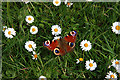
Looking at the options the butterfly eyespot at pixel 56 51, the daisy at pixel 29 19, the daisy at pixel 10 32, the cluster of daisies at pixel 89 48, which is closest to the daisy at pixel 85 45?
the cluster of daisies at pixel 89 48

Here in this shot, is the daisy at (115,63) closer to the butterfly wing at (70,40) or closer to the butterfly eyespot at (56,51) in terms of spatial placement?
the butterfly wing at (70,40)

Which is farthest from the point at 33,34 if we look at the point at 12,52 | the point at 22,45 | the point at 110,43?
the point at 110,43

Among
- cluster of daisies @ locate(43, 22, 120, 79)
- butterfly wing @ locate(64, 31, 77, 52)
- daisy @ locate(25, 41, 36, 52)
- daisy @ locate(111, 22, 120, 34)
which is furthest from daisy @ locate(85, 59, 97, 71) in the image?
daisy @ locate(25, 41, 36, 52)

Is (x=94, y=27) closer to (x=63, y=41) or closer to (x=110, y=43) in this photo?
(x=110, y=43)

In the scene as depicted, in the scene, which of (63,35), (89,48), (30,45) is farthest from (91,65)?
(30,45)

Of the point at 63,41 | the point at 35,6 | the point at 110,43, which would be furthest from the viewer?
the point at 35,6

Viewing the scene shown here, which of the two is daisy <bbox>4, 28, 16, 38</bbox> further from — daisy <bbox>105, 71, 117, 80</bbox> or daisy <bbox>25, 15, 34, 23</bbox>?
daisy <bbox>105, 71, 117, 80</bbox>
